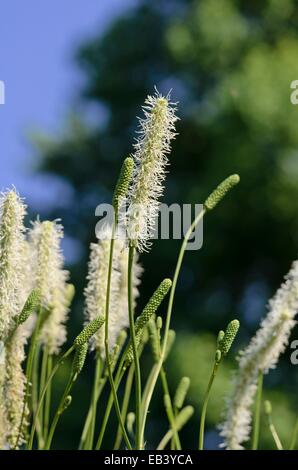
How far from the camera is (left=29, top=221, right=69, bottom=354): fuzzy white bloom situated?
72cm

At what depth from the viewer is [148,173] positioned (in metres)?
0.61

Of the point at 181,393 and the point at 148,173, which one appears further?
the point at 181,393

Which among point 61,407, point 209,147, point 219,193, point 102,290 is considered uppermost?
point 209,147

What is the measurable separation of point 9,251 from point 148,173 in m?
0.11

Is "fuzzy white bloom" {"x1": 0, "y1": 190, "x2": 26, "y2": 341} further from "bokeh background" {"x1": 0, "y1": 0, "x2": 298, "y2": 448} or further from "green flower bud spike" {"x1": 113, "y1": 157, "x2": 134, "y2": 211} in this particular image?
"bokeh background" {"x1": 0, "y1": 0, "x2": 298, "y2": 448}

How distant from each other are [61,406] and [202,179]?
5.71 m

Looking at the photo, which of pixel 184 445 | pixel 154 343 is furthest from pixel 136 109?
pixel 154 343

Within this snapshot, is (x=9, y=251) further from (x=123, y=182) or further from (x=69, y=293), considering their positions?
(x=69, y=293)

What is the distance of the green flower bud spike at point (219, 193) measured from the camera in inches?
30.6

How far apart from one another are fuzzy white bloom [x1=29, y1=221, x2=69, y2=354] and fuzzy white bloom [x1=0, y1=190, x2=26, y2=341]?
6cm

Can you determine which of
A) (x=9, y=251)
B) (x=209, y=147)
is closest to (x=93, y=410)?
(x=9, y=251)

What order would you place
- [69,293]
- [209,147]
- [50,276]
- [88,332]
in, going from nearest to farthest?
[88,332] → [50,276] → [69,293] → [209,147]

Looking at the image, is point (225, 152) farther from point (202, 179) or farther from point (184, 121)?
point (184, 121)

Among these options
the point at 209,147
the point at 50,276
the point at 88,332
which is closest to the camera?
the point at 88,332
